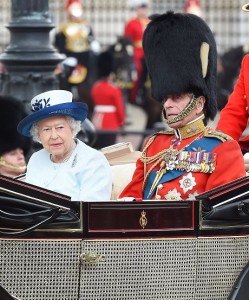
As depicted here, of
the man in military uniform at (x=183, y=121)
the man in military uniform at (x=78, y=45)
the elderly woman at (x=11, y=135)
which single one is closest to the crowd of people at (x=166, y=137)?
the man in military uniform at (x=183, y=121)

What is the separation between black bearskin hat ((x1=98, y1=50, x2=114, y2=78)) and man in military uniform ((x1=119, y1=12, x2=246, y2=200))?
38.8 ft

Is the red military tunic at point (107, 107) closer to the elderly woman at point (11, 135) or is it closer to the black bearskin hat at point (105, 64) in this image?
the black bearskin hat at point (105, 64)

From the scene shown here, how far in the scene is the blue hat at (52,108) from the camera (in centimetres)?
590

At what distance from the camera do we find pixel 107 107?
16.8 metres

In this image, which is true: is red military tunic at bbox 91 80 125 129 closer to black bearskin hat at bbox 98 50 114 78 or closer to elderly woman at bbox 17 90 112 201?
black bearskin hat at bbox 98 50 114 78

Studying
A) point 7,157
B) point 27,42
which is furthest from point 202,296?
point 27,42

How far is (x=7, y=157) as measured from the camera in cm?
789

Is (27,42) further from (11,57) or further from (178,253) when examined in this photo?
(178,253)

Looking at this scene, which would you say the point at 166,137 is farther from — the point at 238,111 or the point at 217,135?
the point at 238,111

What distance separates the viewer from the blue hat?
5898mm

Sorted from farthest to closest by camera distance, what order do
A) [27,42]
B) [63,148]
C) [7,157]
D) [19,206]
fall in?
[27,42], [7,157], [63,148], [19,206]

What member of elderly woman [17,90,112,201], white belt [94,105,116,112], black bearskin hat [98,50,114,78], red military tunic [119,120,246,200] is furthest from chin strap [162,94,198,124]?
black bearskin hat [98,50,114,78]

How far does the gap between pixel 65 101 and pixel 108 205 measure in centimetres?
81

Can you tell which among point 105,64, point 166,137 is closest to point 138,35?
point 105,64
